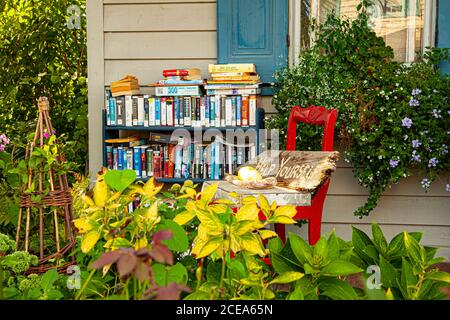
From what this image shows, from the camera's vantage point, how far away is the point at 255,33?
4637mm

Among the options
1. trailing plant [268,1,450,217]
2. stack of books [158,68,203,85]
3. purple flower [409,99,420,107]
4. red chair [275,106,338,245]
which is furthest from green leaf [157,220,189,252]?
stack of books [158,68,203,85]

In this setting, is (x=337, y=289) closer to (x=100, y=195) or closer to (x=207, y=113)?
(x=100, y=195)

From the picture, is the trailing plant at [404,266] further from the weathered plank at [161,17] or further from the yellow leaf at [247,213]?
the weathered plank at [161,17]

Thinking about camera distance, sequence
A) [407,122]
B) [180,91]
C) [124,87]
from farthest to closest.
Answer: [124,87] < [180,91] < [407,122]

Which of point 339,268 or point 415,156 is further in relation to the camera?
point 415,156

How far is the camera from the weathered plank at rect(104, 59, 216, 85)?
473 cm

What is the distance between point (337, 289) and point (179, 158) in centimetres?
356

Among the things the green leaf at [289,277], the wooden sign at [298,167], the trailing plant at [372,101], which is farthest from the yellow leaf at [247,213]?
the trailing plant at [372,101]

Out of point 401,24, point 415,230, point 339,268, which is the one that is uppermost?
point 401,24

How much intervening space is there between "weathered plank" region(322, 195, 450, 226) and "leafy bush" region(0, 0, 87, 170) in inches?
93.1

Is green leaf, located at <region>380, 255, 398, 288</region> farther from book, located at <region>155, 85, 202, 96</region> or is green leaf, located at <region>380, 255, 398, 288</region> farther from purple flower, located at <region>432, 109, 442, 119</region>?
book, located at <region>155, 85, 202, 96</region>

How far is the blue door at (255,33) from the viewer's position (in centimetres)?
461

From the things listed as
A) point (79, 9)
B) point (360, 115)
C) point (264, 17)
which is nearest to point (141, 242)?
point (360, 115)

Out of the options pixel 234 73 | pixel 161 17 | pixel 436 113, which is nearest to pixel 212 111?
pixel 234 73
